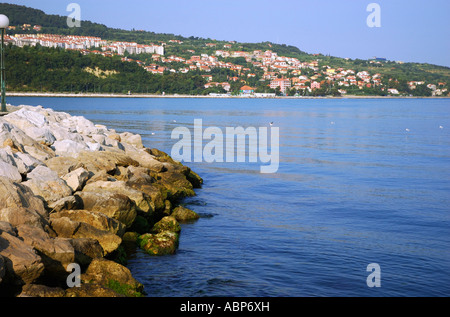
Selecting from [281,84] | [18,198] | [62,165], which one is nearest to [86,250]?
[18,198]

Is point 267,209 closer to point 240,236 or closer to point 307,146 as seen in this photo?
point 240,236

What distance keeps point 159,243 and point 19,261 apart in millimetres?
3473

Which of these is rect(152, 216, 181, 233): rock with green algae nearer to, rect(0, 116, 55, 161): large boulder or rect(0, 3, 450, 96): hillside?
rect(0, 116, 55, 161): large boulder

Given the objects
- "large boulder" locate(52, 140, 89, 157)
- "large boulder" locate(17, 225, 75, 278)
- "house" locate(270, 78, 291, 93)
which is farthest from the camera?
"house" locate(270, 78, 291, 93)

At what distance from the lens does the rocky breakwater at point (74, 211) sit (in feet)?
21.9

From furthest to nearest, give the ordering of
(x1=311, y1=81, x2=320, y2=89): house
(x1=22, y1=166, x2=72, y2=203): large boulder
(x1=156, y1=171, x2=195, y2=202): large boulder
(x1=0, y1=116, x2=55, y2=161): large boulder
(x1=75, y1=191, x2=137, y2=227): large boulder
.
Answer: (x1=311, y1=81, x2=320, y2=89): house < (x1=156, y1=171, x2=195, y2=202): large boulder < (x1=0, y1=116, x2=55, y2=161): large boulder < (x1=75, y1=191, x2=137, y2=227): large boulder < (x1=22, y1=166, x2=72, y2=203): large boulder

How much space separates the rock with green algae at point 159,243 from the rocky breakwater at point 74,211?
0.06ft

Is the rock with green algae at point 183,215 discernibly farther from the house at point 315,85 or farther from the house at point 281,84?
the house at point 315,85

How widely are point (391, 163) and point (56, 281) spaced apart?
57.7 ft

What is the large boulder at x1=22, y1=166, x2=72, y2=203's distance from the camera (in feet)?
30.4

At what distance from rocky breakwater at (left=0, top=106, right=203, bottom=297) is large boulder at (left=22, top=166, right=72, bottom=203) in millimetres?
17

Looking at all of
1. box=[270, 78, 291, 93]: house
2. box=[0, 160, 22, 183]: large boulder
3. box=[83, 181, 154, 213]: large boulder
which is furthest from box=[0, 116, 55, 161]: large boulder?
box=[270, 78, 291, 93]: house
